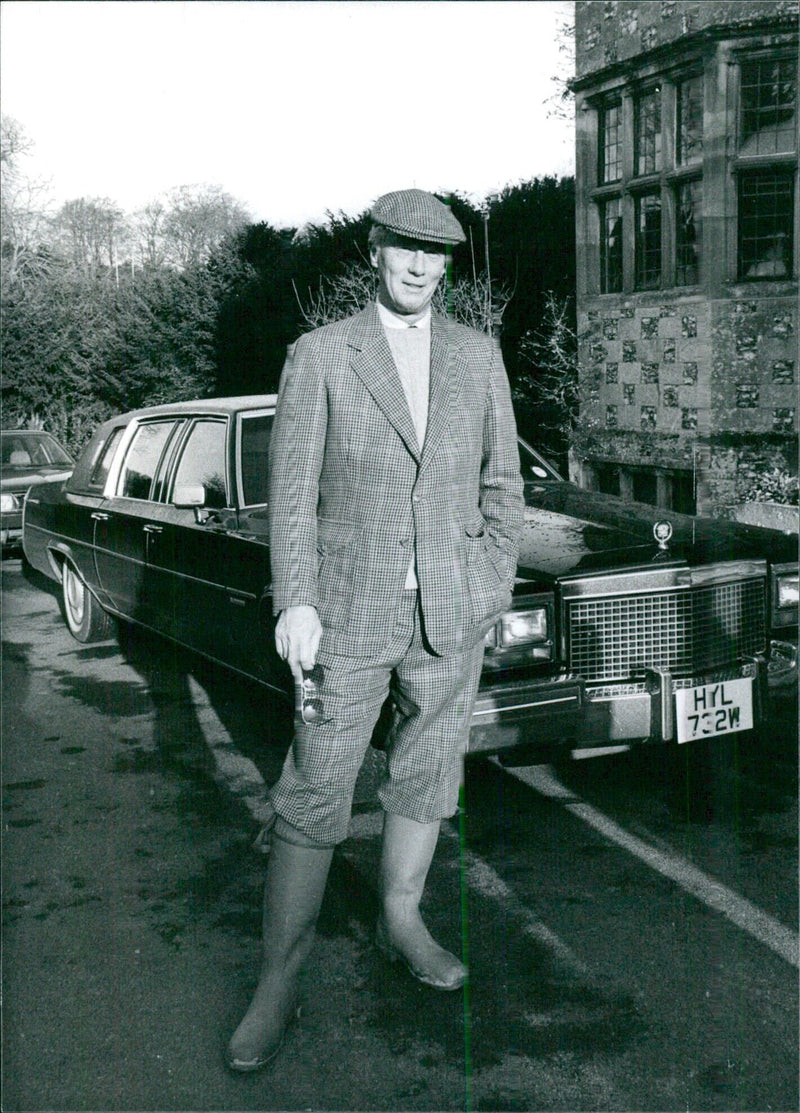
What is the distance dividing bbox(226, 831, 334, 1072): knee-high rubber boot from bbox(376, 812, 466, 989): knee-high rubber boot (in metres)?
0.28

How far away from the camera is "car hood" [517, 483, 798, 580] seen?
4.45 metres

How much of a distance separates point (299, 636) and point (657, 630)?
2.08m

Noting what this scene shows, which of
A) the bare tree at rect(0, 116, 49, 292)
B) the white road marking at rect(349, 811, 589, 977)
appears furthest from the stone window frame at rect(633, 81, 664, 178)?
the white road marking at rect(349, 811, 589, 977)

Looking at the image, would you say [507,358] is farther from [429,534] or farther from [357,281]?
[429,534]

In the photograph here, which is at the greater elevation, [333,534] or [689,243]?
[689,243]

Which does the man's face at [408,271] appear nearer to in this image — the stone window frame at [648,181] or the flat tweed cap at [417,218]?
the flat tweed cap at [417,218]

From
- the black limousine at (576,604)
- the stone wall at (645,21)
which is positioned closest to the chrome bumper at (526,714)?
Result: the black limousine at (576,604)

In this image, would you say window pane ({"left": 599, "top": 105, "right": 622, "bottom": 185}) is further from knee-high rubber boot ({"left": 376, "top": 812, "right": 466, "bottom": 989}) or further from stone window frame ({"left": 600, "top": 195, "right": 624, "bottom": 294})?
knee-high rubber boot ({"left": 376, "top": 812, "right": 466, "bottom": 989})

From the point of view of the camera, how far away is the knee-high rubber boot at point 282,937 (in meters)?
2.84

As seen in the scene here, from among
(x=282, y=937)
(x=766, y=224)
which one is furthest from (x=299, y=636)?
(x=766, y=224)

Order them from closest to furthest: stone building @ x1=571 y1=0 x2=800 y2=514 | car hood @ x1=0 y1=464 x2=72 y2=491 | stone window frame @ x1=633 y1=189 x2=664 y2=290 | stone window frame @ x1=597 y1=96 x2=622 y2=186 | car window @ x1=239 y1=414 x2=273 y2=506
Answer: car window @ x1=239 y1=414 x2=273 y2=506, stone building @ x1=571 y1=0 x2=800 y2=514, stone window frame @ x1=633 y1=189 x2=664 y2=290, car hood @ x1=0 y1=464 x2=72 y2=491, stone window frame @ x1=597 y1=96 x2=622 y2=186

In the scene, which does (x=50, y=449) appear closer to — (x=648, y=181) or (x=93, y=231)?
(x=93, y=231)

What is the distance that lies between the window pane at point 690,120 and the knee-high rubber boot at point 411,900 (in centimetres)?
829

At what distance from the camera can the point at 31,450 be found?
998cm
